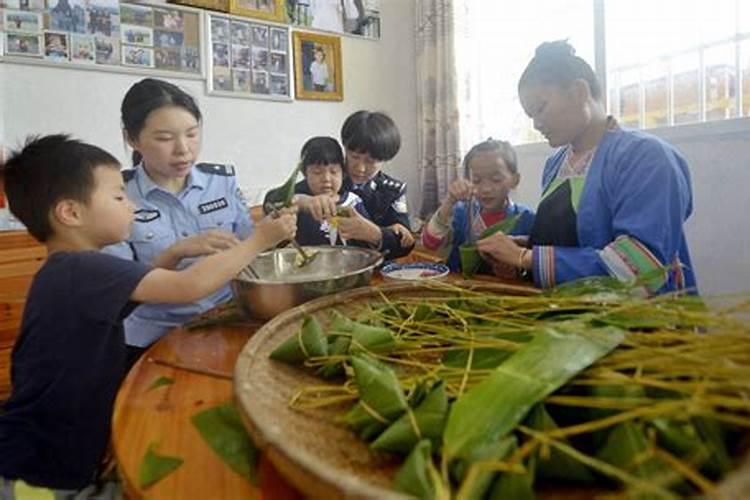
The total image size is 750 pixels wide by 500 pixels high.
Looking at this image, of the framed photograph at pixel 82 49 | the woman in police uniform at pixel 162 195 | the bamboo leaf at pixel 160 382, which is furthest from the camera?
the framed photograph at pixel 82 49

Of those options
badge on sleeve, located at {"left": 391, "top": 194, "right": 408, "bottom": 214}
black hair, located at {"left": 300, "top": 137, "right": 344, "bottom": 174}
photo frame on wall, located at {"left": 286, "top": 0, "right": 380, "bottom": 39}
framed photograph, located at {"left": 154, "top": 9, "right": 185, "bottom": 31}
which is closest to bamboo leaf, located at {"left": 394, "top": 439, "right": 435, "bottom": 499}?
black hair, located at {"left": 300, "top": 137, "right": 344, "bottom": 174}

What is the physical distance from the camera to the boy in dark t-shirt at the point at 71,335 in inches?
32.7

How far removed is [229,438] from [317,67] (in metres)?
2.76

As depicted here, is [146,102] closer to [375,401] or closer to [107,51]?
[375,401]

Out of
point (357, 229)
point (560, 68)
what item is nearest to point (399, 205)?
point (357, 229)

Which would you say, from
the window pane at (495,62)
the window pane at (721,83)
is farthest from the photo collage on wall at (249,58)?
the window pane at (721,83)

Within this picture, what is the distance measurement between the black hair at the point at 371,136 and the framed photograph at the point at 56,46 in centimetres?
133

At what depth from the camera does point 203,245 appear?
1.08 m

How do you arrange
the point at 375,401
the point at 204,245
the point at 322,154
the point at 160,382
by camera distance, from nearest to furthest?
the point at 375,401 < the point at 160,382 < the point at 204,245 < the point at 322,154

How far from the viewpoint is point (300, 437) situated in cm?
42

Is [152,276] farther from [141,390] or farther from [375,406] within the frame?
[375,406]

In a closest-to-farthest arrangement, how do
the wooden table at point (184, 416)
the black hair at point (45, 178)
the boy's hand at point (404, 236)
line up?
the wooden table at point (184, 416)
the black hair at point (45, 178)
the boy's hand at point (404, 236)

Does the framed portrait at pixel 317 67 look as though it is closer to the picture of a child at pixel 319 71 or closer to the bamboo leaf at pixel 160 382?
the picture of a child at pixel 319 71

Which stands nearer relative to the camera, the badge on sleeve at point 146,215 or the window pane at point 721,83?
the badge on sleeve at point 146,215
